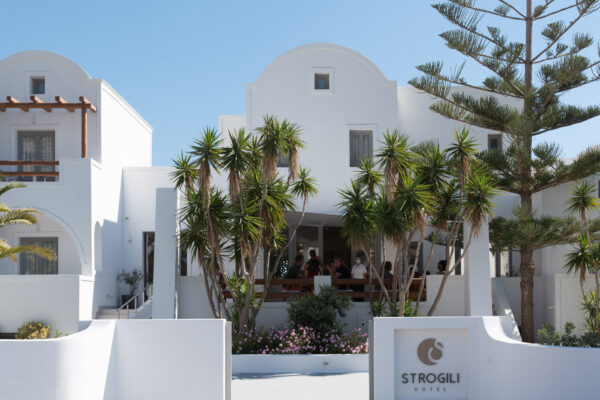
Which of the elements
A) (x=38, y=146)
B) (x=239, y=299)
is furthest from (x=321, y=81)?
(x=38, y=146)

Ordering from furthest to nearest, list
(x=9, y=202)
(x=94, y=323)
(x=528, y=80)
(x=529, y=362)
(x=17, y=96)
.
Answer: (x=17, y=96) → (x=9, y=202) → (x=528, y=80) → (x=94, y=323) → (x=529, y=362)

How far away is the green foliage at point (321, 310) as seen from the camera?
13273 mm

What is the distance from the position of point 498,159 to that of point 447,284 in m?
3.26

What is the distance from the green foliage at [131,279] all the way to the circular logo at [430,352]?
12.4 m

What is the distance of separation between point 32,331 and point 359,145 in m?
9.73

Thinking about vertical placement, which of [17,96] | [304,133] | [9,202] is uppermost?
[17,96]

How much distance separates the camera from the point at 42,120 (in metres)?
19.1

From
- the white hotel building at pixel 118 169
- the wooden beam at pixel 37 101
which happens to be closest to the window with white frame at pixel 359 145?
the white hotel building at pixel 118 169

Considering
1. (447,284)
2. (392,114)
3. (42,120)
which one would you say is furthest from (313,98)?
(42,120)

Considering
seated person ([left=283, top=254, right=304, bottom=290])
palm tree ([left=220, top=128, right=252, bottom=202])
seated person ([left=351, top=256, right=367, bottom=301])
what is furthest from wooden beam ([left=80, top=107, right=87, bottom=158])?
seated person ([left=351, top=256, right=367, bottom=301])

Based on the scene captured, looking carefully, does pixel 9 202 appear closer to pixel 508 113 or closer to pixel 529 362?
pixel 508 113

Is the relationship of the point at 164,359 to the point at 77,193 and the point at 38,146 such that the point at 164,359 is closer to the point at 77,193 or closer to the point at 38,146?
the point at 77,193

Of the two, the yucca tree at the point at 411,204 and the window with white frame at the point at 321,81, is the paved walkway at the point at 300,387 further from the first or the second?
the window with white frame at the point at 321,81

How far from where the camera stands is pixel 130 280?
19328mm
